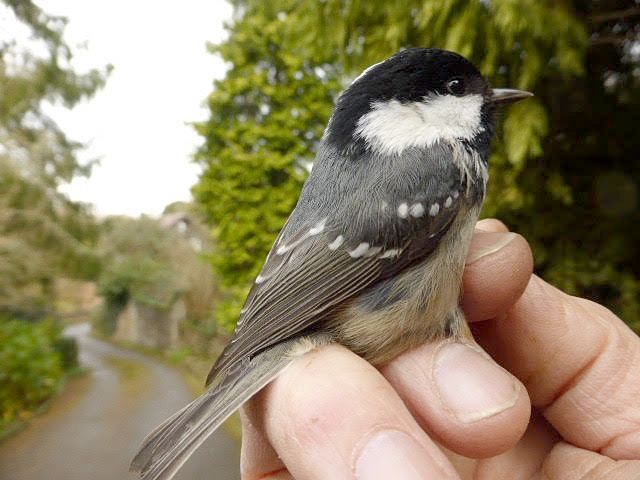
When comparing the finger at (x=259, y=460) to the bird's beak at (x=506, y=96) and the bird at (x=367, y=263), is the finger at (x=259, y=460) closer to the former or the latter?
the bird at (x=367, y=263)

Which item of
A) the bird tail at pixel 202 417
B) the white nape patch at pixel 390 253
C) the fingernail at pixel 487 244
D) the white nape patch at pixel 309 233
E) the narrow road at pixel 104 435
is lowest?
the narrow road at pixel 104 435

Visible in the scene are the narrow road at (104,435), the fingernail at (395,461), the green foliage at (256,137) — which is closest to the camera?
the fingernail at (395,461)

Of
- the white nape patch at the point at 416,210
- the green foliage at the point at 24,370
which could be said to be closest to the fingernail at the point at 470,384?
the white nape patch at the point at 416,210

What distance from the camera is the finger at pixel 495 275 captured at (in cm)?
79

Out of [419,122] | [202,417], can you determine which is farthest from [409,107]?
[202,417]

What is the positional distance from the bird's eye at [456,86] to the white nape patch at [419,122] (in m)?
0.01

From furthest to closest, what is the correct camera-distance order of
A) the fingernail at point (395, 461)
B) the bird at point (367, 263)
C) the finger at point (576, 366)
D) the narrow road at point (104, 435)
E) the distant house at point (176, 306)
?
the distant house at point (176, 306)
the narrow road at point (104, 435)
the finger at point (576, 366)
the bird at point (367, 263)
the fingernail at point (395, 461)

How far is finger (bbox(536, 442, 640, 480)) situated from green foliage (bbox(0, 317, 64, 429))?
12.3ft

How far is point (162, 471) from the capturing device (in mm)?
635

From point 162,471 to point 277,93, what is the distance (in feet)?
9.96

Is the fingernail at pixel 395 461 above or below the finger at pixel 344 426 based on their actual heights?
below

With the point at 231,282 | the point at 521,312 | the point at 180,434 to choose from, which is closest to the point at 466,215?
the point at 521,312

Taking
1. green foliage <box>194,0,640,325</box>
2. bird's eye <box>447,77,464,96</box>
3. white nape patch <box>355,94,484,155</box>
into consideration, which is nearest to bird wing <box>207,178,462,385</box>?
white nape patch <box>355,94,484,155</box>

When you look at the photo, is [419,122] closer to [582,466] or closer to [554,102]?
[582,466]
